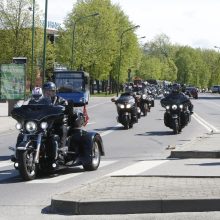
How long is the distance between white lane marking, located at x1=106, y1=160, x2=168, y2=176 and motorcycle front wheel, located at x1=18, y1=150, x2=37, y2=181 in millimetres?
1434

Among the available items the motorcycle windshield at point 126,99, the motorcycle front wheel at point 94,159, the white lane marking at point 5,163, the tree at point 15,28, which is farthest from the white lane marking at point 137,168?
the tree at point 15,28

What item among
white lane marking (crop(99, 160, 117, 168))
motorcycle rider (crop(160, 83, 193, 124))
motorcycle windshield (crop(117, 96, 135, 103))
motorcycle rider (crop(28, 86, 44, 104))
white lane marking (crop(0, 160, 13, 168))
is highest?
motorcycle rider (crop(28, 86, 44, 104))

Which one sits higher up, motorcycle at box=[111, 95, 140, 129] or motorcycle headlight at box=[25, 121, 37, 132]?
motorcycle headlight at box=[25, 121, 37, 132]

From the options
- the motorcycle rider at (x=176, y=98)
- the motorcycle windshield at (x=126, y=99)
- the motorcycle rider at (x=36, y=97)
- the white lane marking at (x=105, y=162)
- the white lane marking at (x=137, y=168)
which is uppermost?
the motorcycle rider at (x=36, y=97)

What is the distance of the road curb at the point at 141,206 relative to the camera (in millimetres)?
7672

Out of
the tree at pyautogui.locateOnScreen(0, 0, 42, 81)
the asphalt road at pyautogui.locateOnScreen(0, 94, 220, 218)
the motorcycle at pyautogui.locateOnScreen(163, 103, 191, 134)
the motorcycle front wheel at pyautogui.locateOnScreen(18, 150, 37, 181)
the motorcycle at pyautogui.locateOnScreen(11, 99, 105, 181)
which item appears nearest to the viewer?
Answer: the asphalt road at pyautogui.locateOnScreen(0, 94, 220, 218)

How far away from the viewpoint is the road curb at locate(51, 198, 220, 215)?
7672mm

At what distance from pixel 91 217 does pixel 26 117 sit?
3642 mm

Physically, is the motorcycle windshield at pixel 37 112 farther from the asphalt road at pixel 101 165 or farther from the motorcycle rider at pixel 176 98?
the motorcycle rider at pixel 176 98

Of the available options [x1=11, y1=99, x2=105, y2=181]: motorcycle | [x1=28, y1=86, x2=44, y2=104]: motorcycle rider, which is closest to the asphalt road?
[x1=11, y1=99, x2=105, y2=181]: motorcycle

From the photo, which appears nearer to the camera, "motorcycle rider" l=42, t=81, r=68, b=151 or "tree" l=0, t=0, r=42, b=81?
"motorcycle rider" l=42, t=81, r=68, b=151

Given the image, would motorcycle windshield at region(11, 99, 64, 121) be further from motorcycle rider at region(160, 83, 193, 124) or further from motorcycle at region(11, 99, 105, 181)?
motorcycle rider at region(160, 83, 193, 124)

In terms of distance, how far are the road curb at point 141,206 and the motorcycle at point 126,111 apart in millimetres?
16214

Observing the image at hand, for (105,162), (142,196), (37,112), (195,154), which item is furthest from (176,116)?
(142,196)
